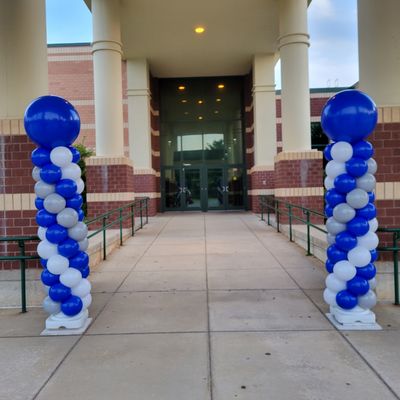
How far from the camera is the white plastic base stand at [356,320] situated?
433 cm

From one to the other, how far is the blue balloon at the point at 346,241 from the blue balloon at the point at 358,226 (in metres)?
0.06

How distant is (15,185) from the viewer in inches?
225

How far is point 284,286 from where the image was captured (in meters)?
6.01

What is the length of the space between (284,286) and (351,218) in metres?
2.03

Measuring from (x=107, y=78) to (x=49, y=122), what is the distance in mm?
7911

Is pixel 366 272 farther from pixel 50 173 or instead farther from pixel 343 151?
pixel 50 173

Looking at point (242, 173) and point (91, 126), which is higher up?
point (91, 126)

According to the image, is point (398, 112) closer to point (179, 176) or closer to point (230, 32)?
point (230, 32)

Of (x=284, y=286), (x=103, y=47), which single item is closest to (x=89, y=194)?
(x=103, y=47)

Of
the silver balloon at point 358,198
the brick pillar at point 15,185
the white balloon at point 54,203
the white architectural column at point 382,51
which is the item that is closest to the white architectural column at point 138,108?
the brick pillar at point 15,185

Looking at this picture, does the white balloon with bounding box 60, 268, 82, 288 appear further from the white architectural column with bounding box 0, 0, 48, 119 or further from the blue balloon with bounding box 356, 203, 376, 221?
the blue balloon with bounding box 356, 203, 376, 221

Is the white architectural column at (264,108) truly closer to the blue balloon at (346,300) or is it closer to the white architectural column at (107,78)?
the white architectural column at (107,78)

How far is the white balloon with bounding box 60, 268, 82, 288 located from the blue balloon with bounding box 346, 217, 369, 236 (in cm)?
296

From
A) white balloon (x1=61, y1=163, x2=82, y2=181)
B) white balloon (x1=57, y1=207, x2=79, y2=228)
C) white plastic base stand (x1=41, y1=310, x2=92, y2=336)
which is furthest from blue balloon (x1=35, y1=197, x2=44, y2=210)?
white plastic base stand (x1=41, y1=310, x2=92, y2=336)
